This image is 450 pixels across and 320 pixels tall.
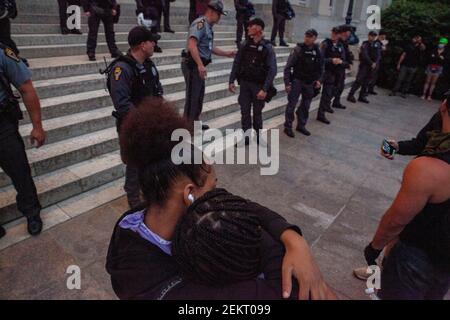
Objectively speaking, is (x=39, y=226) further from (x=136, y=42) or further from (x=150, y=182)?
(x=150, y=182)

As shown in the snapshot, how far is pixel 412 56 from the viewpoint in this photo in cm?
988

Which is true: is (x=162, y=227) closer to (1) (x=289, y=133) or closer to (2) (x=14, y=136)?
(2) (x=14, y=136)

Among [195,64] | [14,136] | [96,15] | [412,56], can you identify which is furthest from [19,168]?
[412,56]

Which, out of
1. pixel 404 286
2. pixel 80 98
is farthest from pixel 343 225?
pixel 80 98

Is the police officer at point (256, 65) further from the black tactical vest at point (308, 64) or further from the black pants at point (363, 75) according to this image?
the black pants at point (363, 75)

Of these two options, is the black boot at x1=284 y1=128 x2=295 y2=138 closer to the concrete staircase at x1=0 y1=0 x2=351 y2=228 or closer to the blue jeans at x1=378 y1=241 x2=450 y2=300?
the concrete staircase at x1=0 y1=0 x2=351 y2=228

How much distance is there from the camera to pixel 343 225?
3.70 m

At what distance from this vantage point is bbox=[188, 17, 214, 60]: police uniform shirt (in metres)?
4.62

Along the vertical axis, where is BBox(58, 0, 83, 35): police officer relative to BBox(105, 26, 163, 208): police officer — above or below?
above

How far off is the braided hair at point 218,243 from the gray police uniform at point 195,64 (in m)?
3.70

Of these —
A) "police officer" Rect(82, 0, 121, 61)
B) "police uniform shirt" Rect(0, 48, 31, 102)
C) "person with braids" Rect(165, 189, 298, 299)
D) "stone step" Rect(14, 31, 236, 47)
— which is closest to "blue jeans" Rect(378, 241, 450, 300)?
"person with braids" Rect(165, 189, 298, 299)

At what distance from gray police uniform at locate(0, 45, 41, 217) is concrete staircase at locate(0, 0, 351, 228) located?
0.30 m

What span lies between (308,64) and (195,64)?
2.20 m
